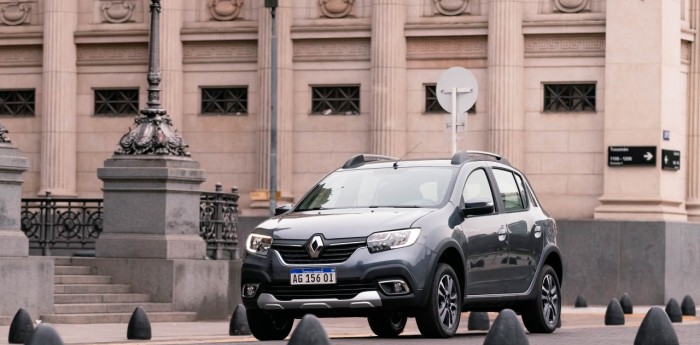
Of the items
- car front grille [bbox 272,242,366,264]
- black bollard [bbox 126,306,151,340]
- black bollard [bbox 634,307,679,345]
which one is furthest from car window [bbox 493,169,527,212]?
black bollard [bbox 634,307,679,345]

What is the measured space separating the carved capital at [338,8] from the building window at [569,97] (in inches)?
177

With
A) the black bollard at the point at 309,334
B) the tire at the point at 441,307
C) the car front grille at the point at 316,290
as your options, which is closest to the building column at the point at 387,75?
the tire at the point at 441,307

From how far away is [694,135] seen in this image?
37.1 metres

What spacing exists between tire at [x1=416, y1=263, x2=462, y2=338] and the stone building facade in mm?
19558

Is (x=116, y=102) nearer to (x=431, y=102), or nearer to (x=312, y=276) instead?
(x=431, y=102)

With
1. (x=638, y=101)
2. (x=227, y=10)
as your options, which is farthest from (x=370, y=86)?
(x=638, y=101)

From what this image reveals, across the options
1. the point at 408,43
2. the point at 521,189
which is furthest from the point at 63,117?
the point at 521,189

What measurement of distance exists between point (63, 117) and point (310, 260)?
75.9 ft

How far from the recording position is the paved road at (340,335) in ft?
54.0

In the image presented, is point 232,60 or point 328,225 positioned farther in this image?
point 232,60

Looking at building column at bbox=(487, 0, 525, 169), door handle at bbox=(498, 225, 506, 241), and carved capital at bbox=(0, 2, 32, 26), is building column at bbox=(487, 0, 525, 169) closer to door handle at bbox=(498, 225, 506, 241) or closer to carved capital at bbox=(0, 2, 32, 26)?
carved capital at bbox=(0, 2, 32, 26)

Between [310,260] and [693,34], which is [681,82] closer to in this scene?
[693,34]

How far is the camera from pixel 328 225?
52.3 feet

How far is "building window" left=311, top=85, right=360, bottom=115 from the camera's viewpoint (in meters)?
37.5
